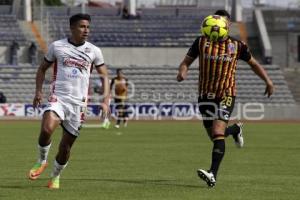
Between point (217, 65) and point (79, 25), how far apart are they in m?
2.15

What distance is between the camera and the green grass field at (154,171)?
11164 millimetres

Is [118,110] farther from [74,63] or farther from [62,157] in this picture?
[74,63]

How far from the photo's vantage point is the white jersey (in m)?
11.7

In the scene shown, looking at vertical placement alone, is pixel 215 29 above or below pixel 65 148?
above

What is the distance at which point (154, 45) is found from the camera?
5141 centimetres

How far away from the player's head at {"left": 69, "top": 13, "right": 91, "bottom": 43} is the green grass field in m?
1.96

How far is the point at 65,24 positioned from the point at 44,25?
1.34m

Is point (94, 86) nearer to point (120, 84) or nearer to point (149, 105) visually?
point (149, 105)

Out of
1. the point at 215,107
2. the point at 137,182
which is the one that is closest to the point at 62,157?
the point at 137,182

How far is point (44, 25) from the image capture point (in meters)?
51.8

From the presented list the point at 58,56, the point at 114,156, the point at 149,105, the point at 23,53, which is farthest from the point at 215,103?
the point at 23,53

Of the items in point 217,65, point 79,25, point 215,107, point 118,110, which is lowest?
point 118,110

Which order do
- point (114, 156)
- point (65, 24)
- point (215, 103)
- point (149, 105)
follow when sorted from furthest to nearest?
point (65, 24) → point (149, 105) → point (114, 156) → point (215, 103)

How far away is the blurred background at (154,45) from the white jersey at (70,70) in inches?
1263
